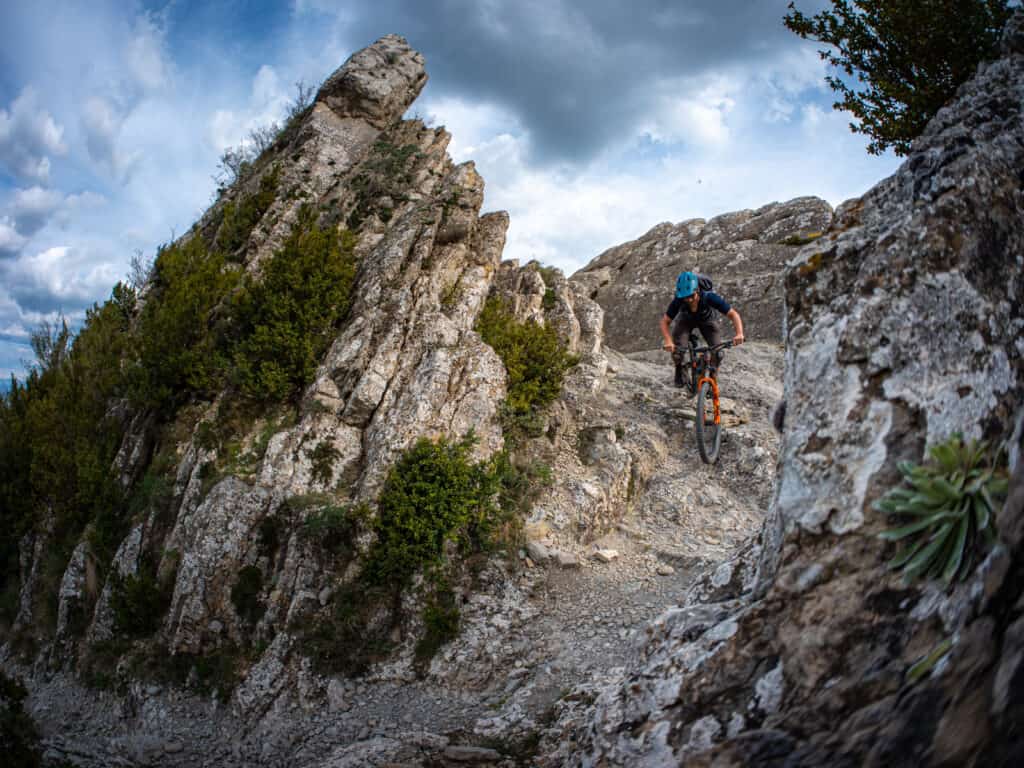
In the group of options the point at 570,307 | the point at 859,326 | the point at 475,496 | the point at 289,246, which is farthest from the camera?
the point at 570,307

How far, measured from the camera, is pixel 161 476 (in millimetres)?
11281

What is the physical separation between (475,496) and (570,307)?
724 cm

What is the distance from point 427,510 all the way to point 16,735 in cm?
563

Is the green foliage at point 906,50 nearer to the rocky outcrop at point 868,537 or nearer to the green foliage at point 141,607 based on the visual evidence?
the rocky outcrop at point 868,537

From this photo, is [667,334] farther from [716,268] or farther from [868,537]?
[716,268]

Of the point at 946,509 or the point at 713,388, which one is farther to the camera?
the point at 713,388

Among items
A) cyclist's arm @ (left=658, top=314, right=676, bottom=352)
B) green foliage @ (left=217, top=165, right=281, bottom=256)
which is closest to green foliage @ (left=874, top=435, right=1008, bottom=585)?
cyclist's arm @ (left=658, top=314, right=676, bottom=352)

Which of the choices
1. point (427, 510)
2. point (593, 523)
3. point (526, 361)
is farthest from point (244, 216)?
point (593, 523)

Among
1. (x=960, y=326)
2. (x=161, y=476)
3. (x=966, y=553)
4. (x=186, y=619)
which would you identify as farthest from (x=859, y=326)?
(x=161, y=476)

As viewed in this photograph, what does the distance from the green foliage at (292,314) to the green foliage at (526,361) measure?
11.0 ft

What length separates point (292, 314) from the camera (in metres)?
11.6

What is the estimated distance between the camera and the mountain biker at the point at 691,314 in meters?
9.23

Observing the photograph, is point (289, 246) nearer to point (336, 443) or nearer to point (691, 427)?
point (336, 443)

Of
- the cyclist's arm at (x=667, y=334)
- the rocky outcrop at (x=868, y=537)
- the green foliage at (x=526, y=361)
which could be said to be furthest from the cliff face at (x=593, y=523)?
the cyclist's arm at (x=667, y=334)
